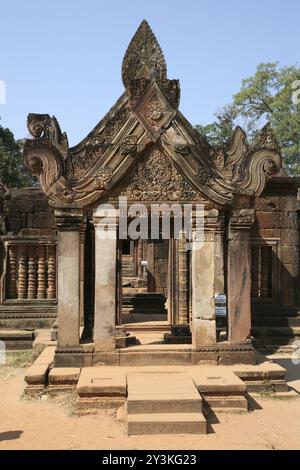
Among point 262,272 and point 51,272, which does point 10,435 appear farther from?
point 262,272

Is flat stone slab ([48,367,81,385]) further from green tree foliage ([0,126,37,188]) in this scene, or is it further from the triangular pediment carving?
green tree foliage ([0,126,37,188])

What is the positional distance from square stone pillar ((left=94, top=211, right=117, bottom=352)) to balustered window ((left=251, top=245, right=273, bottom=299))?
574 centimetres

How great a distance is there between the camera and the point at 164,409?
18.6 ft

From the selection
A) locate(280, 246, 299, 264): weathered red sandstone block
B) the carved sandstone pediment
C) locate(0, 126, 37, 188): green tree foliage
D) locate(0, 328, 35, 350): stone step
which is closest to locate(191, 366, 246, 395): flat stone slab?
the carved sandstone pediment

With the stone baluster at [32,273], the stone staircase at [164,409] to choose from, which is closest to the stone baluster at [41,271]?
the stone baluster at [32,273]

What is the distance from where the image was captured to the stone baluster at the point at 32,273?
1209 cm

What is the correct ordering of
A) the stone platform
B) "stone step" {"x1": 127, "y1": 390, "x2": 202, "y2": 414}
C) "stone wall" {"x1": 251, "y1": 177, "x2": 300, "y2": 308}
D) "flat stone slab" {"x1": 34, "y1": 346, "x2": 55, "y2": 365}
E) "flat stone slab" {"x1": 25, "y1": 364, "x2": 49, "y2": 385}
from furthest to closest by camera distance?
"stone wall" {"x1": 251, "y1": 177, "x2": 300, "y2": 308} < "flat stone slab" {"x1": 34, "y1": 346, "x2": 55, "y2": 365} < "flat stone slab" {"x1": 25, "y1": 364, "x2": 49, "y2": 385} < "stone step" {"x1": 127, "y1": 390, "x2": 202, "y2": 414} < the stone platform

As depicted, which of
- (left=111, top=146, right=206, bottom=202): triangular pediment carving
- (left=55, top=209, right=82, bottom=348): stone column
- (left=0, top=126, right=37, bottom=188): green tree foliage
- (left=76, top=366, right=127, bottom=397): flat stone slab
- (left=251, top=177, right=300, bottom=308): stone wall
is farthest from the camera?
(left=0, top=126, right=37, bottom=188): green tree foliage

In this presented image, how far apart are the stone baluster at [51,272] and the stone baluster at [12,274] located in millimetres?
827

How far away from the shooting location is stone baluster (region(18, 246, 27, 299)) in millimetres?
12047

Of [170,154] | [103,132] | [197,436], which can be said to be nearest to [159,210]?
[170,154]

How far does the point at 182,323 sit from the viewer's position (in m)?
10.8
